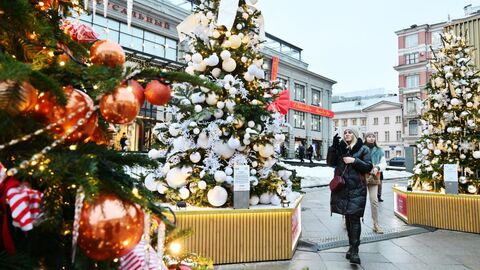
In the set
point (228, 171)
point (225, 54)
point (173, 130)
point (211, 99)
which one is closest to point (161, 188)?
point (173, 130)

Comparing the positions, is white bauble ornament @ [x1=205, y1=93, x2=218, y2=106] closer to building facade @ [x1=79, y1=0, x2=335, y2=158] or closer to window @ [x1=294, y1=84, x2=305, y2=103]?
building facade @ [x1=79, y1=0, x2=335, y2=158]

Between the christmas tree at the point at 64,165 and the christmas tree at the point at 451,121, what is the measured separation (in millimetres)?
8033

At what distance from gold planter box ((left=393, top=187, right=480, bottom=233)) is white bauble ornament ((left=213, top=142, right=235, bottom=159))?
4836 mm

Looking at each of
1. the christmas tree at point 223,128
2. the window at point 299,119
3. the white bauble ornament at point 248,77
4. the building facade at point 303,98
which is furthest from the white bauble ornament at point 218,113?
the window at point 299,119

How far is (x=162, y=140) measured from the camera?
567cm

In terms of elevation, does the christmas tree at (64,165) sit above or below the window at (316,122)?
below

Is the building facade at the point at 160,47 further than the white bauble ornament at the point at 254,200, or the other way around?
the building facade at the point at 160,47

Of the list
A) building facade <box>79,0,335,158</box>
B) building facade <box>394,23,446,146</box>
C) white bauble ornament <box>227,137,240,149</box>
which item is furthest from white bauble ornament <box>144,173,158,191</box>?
building facade <box>394,23,446,146</box>

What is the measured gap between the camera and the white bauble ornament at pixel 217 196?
15.5ft

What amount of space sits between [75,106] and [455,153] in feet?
28.8

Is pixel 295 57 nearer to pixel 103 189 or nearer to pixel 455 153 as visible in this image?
pixel 455 153

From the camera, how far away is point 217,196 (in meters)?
4.73

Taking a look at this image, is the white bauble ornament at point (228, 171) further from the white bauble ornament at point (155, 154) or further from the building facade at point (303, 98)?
the building facade at point (303, 98)

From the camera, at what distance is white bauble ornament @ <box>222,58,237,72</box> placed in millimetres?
5527
